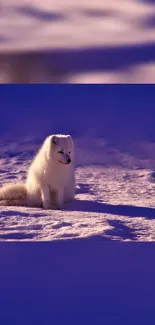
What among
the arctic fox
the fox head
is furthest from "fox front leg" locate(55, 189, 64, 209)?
the fox head

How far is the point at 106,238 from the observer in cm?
275

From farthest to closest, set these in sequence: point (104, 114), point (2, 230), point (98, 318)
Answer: point (104, 114) → point (2, 230) → point (98, 318)

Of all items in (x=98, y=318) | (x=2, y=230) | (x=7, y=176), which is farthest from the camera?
(x=7, y=176)

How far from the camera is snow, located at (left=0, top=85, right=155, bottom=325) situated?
6.98ft

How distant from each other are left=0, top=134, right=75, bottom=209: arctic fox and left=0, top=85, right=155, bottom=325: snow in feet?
0.40

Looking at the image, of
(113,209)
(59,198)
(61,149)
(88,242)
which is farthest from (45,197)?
(88,242)

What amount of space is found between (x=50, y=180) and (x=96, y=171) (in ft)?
5.02

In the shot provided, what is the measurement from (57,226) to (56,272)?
684 millimetres

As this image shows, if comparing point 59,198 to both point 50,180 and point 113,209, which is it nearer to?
point 50,180

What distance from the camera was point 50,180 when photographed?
3.74m

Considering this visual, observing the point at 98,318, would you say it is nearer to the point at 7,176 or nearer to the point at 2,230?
the point at 2,230

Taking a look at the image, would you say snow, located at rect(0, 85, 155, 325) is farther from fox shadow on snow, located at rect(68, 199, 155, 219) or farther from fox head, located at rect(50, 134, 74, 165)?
fox head, located at rect(50, 134, 74, 165)

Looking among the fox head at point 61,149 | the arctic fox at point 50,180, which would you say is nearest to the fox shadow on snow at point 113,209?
the arctic fox at point 50,180

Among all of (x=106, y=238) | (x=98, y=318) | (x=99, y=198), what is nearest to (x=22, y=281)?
(x=98, y=318)
